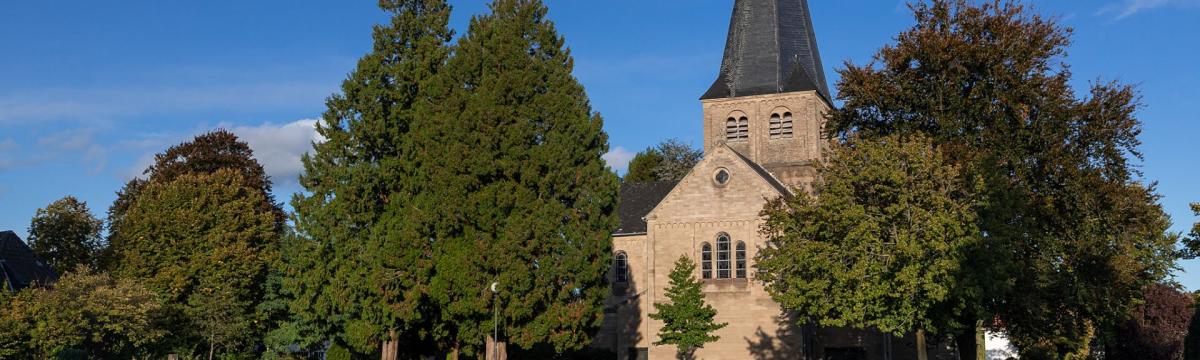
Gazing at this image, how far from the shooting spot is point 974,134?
3045 centimetres

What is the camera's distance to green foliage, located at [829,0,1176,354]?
2897 cm

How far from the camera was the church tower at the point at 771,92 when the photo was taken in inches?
1847

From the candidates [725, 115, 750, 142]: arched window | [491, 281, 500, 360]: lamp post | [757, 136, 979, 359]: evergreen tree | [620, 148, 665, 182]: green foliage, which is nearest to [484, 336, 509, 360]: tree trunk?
[491, 281, 500, 360]: lamp post

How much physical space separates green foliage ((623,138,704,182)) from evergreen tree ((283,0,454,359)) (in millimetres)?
38891

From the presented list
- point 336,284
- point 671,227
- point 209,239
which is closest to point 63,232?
point 209,239

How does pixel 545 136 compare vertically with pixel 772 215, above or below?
above

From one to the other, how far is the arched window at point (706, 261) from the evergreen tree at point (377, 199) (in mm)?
13079

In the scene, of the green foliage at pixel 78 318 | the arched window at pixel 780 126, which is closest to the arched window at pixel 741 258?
the arched window at pixel 780 126

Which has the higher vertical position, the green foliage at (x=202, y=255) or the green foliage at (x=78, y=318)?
the green foliage at (x=202, y=255)

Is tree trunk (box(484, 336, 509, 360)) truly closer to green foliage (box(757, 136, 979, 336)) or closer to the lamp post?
the lamp post

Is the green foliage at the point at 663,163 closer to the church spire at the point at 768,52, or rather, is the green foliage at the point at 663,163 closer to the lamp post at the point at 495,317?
the church spire at the point at 768,52

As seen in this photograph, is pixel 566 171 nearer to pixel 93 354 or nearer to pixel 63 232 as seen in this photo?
pixel 93 354

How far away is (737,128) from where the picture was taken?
48250mm

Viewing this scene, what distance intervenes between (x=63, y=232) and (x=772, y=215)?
3688cm
